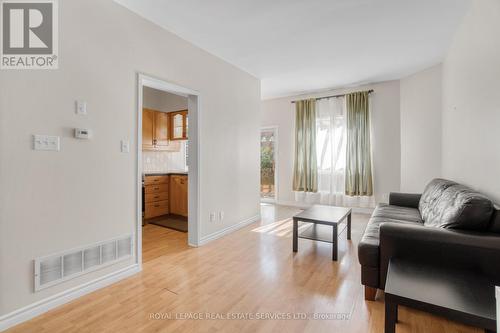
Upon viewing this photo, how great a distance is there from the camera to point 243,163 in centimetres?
415

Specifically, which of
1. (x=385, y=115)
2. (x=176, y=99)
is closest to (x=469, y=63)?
(x=385, y=115)

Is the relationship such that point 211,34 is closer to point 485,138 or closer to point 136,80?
point 136,80

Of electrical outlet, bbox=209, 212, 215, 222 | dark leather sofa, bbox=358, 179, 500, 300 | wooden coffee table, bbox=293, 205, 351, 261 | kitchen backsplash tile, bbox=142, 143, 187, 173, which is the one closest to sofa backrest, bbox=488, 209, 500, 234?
dark leather sofa, bbox=358, 179, 500, 300

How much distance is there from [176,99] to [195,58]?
225 cm

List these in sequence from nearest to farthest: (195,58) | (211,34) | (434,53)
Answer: (211,34) → (195,58) → (434,53)

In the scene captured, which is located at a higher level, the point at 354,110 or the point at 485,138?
the point at 354,110

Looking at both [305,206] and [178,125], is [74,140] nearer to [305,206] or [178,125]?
[178,125]

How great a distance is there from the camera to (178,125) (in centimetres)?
502

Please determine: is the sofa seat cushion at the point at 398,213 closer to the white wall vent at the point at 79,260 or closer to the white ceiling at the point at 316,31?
the white ceiling at the point at 316,31

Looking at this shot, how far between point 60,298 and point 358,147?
516 cm

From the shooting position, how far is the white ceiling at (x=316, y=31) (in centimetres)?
238

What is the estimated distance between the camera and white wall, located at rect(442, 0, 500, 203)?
1955mm

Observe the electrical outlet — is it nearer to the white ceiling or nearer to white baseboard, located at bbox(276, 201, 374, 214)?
the white ceiling
